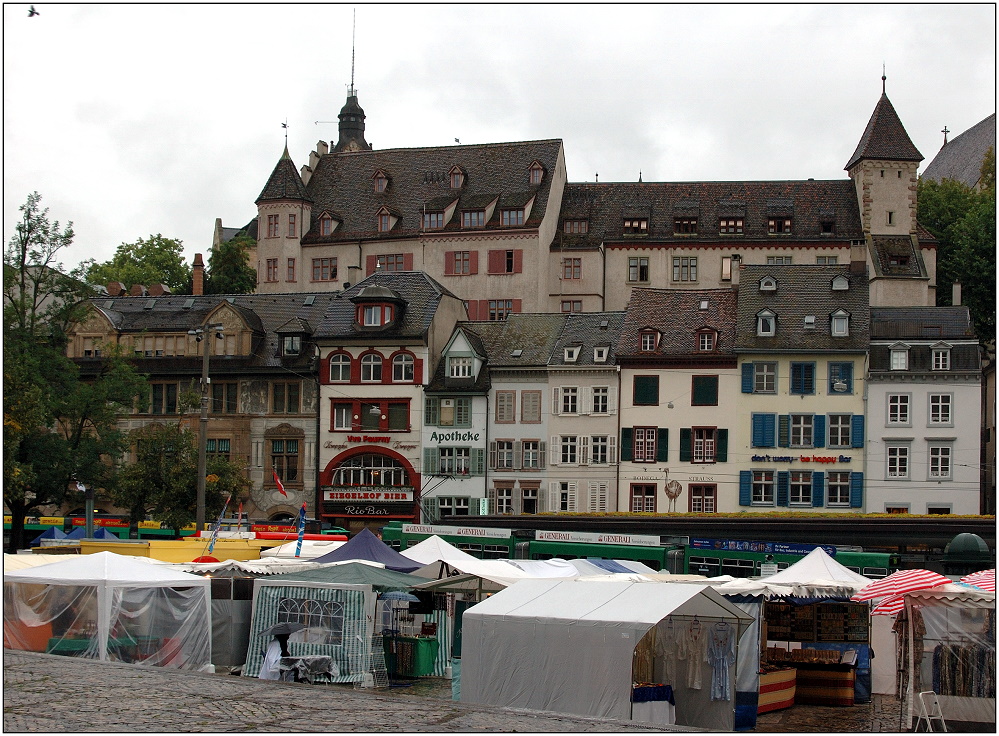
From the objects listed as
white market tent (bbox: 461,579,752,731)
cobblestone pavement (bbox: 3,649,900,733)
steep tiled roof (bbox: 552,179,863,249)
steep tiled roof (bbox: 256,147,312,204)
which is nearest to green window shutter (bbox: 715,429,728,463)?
steep tiled roof (bbox: 552,179,863,249)

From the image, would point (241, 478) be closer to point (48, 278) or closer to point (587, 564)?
point (48, 278)

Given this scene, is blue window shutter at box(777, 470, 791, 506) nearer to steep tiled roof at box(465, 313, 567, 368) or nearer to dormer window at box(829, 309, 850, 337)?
dormer window at box(829, 309, 850, 337)

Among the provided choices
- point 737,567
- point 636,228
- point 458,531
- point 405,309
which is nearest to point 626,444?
point 405,309

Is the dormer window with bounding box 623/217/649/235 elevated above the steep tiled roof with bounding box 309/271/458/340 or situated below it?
above

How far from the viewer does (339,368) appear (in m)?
64.6

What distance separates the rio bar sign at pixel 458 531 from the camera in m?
47.3

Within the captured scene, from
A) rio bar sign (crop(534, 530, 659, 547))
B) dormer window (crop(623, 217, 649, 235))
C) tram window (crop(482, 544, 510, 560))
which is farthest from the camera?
dormer window (crop(623, 217, 649, 235))

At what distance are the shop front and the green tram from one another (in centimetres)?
1447

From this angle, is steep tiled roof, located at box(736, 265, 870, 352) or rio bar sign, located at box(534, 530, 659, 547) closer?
rio bar sign, located at box(534, 530, 659, 547)

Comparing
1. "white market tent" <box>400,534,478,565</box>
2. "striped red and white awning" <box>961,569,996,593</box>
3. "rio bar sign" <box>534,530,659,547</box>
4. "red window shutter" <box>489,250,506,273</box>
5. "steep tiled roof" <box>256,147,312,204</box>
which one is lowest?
"rio bar sign" <box>534,530,659,547</box>

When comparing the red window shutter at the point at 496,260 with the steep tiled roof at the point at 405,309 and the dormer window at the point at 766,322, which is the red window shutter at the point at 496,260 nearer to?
the steep tiled roof at the point at 405,309

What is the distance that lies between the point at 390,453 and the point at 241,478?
7.24m

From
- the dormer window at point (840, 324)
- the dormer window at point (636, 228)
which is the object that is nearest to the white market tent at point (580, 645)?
the dormer window at point (840, 324)

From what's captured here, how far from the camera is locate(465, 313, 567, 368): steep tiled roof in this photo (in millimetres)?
62500
